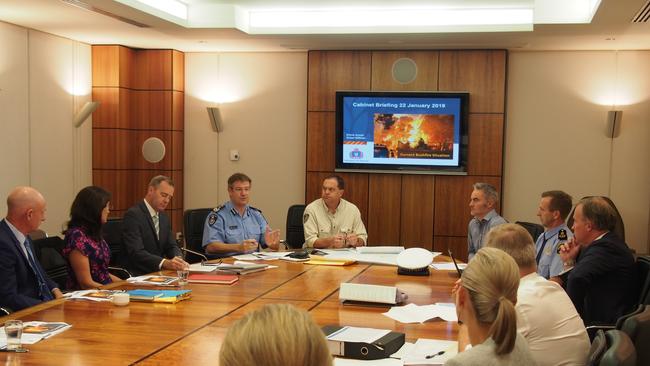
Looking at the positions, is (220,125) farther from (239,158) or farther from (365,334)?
(365,334)

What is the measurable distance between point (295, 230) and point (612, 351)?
463 cm

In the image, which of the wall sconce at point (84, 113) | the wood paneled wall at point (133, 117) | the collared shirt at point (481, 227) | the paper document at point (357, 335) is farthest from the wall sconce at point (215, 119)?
the paper document at point (357, 335)

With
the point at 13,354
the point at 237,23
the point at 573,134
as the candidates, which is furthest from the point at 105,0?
the point at 573,134

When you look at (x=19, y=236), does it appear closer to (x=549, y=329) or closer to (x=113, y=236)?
(x=113, y=236)

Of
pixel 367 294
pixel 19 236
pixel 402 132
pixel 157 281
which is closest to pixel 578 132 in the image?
pixel 402 132

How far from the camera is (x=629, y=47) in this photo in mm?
7930

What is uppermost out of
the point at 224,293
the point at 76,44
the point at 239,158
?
the point at 76,44

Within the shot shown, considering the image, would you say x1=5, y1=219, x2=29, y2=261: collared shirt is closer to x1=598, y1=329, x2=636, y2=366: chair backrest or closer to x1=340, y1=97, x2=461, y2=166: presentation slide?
x1=598, y1=329, x2=636, y2=366: chair backrest

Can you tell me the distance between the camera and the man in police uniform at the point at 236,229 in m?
5.97

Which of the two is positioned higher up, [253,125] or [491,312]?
[253,125]

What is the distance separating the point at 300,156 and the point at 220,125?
1.08 m

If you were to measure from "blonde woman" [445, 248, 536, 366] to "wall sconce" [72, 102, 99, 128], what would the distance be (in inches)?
258

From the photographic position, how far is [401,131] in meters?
8.39

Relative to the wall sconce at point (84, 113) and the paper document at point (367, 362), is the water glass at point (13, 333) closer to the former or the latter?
the paper document at point (367, 362)
